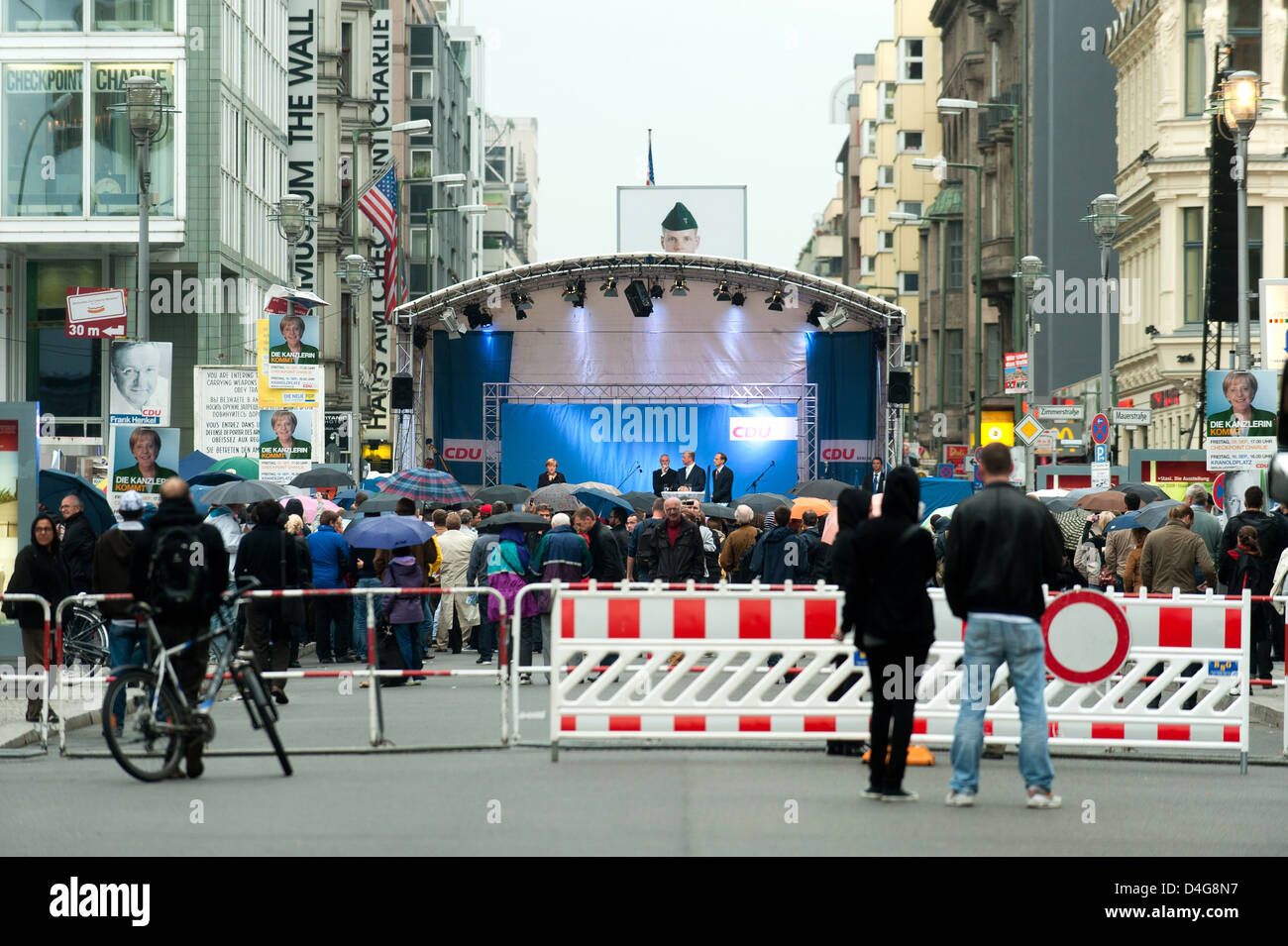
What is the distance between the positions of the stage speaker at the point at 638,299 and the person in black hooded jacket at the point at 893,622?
2607 centimetres

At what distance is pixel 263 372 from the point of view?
29.0 metres

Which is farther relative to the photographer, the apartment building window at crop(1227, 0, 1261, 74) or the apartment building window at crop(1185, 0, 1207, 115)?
the apartment building window at crop(1185, 0, 1207, 115)

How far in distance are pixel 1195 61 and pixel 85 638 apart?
122 feet

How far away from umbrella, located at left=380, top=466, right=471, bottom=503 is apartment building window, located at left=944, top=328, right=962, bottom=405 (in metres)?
62.7

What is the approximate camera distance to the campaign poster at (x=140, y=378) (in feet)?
76.6

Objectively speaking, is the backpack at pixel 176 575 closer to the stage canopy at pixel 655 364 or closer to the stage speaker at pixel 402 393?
the stage speaker at pixel 402 393

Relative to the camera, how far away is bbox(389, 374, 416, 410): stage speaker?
35.8 metres

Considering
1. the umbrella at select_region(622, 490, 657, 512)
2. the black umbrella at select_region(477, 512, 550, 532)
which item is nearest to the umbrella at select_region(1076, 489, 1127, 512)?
the black umbrella at select_region(477, 512, 550, 532)

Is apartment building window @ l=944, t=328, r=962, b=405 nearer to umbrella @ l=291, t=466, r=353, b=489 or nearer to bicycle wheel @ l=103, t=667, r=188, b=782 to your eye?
umbrella @ l=291, t=466, r=353, b=489

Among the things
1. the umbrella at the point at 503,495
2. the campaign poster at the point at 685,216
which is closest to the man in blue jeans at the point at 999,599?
the umbrella at the point at 503,495

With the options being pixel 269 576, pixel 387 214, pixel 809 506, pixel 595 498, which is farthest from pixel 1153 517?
pixel 387 214
